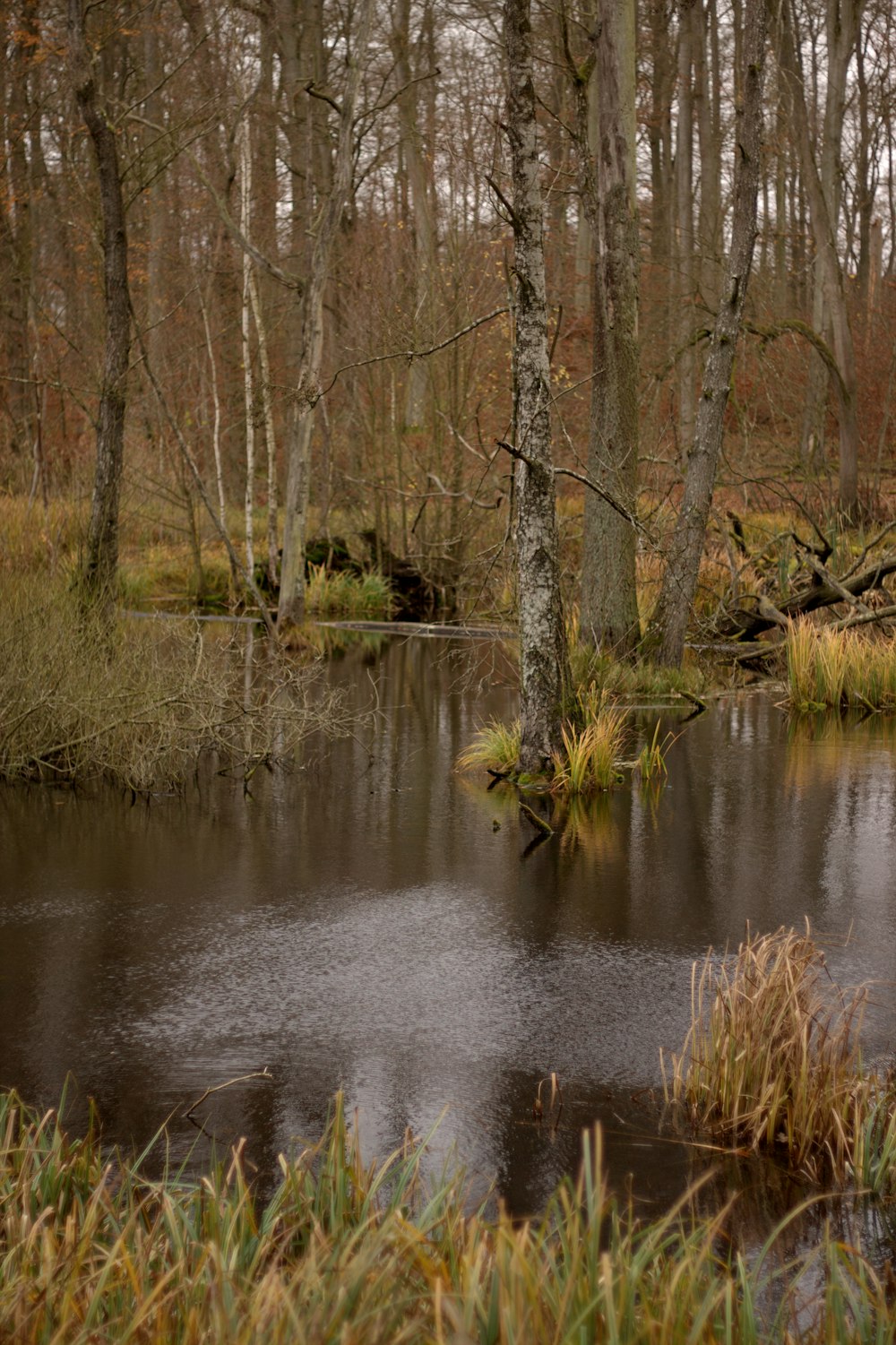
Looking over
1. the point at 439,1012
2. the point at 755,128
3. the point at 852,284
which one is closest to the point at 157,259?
the point at 755,128

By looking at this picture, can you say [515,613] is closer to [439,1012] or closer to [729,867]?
[729,867]

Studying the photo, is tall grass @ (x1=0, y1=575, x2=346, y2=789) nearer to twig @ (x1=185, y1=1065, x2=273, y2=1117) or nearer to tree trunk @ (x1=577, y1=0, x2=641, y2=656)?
tree trunk @ (x1=577, y1=0, x2=641, y2=656)

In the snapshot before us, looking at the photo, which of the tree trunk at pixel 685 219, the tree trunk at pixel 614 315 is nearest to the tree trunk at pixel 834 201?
the tree trunk at pixel 685 219

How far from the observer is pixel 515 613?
51.8 feet

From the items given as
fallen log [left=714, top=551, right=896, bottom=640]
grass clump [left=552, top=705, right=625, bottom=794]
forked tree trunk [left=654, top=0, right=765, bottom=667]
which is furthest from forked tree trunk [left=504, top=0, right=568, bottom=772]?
fallen log [left=714, top=551, right=896, bottom=640]

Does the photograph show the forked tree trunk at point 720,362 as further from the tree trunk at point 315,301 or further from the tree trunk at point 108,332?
the tree trunk at point 108,332

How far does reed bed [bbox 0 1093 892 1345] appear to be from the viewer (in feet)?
9.64

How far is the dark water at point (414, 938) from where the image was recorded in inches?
223

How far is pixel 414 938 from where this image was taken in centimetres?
784

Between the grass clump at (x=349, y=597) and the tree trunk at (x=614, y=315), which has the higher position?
the tree trunk at (x=614, y=315)

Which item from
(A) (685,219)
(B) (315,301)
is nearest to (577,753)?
(B) (315,301)

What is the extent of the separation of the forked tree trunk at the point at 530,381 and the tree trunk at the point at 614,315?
14.6ft

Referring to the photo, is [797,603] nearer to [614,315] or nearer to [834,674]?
[834,674]

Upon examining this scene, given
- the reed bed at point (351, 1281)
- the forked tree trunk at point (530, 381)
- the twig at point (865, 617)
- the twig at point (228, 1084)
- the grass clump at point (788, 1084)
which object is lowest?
the twig at point (228, 1084)
